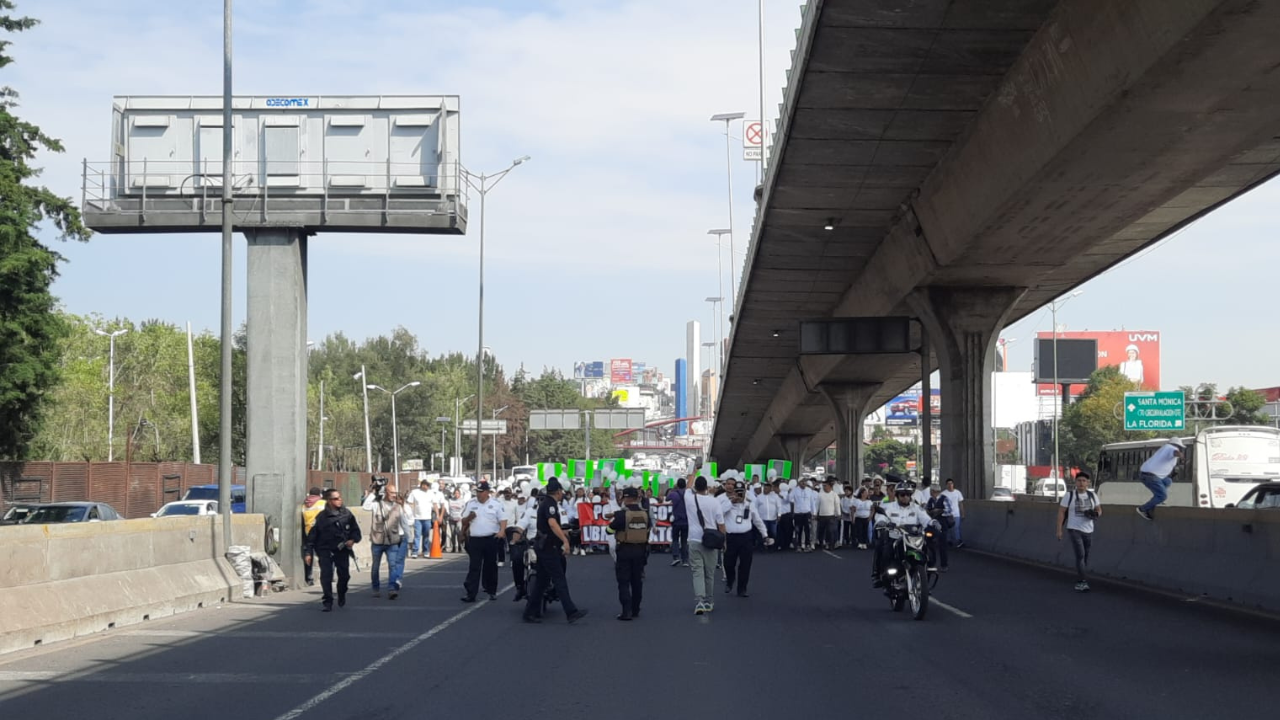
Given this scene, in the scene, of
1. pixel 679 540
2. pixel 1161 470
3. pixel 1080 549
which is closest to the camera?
→ pixel 1080 549

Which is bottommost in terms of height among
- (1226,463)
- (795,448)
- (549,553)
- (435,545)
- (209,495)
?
(435,545)

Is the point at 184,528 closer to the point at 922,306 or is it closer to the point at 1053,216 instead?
the point at 1053,216

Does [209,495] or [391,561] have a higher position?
[209,495]

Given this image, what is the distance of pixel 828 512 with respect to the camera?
34812mm

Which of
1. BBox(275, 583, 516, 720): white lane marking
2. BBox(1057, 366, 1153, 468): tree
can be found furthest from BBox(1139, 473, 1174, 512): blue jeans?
BBox(1057, 366, 1153, 468): tree

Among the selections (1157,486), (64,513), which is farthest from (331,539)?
(1157,486)

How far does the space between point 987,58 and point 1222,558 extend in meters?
7.91

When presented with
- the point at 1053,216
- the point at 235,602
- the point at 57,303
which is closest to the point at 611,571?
the point at 235,602

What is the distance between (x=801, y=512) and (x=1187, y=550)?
618 inches

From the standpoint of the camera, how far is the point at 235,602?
20.3m

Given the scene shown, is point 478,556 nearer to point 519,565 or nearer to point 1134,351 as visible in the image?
point 519,565

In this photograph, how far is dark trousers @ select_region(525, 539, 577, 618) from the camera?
16.8m

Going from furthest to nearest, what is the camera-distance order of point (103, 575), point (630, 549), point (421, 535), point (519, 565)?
point (421, 535)
point (519, 565)
point (630, 549)
point (103, 575)

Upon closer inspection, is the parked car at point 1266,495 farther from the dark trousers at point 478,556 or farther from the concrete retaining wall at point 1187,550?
the dark trousers at point 478,556
